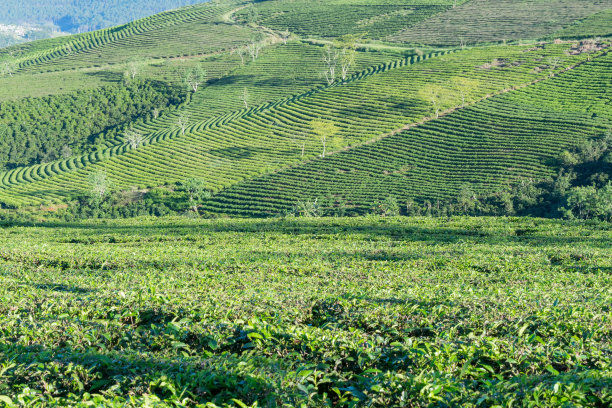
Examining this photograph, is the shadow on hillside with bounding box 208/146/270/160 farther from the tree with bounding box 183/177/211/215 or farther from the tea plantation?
the tree with bounding box 183/177/211/215

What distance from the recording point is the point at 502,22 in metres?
146

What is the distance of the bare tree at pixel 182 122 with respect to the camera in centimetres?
10493

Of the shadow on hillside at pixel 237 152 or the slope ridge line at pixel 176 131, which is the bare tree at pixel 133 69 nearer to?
the slope ridge line at pixel 176 131

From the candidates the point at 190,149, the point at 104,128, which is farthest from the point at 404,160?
the point at 104,128

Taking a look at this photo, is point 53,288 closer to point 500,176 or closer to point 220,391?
point 220,391

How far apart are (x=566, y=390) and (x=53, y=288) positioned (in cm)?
1024

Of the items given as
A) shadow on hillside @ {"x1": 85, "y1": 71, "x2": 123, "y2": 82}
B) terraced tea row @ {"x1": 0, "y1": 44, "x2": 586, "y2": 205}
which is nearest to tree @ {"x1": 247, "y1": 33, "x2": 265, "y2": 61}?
terraced tea row @ {"x1": 0, "y1": 44, "x2": 586, "y2": 205}

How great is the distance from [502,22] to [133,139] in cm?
12211

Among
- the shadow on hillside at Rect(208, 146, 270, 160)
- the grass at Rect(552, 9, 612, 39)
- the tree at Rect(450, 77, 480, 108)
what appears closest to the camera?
the shadow on hillside at Rect(208, 146, 270, 160)

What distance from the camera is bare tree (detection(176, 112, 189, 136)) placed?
10493cm

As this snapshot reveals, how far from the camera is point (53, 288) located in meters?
10.3

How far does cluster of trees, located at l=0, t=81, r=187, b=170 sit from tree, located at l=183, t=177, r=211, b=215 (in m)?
50.4

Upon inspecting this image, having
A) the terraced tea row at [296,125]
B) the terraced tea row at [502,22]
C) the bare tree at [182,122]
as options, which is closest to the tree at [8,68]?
the terraced tea row at [296,125]

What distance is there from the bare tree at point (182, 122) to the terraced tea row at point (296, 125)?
1778mm
